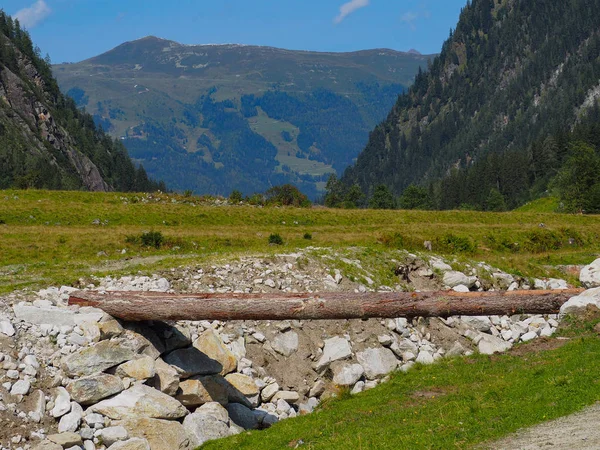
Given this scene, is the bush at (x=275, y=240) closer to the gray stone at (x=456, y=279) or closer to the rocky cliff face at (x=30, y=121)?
the gray stone at (x=456, y=279)

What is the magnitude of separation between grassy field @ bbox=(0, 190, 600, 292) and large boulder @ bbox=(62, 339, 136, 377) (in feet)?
41.8

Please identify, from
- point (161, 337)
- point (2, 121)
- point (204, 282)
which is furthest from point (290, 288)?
point (2, 121)

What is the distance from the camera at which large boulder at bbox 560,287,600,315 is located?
2331cm

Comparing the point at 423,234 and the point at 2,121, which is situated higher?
the point at 2,121

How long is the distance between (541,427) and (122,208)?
5810 centimetres

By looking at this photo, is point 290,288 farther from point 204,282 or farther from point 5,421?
point 5,421

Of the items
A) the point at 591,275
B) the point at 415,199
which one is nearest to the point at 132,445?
the point at 591,275

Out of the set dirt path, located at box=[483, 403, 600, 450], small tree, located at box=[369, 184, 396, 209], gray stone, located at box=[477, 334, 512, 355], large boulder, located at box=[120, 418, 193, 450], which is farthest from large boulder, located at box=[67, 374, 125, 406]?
small tree, located at box=[369, 184, 396, 209]

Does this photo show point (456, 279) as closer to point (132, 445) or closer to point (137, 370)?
point (137, 370)

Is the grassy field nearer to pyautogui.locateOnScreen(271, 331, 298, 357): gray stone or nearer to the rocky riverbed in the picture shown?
the rocky riverbed

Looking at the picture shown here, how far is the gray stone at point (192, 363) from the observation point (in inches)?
904

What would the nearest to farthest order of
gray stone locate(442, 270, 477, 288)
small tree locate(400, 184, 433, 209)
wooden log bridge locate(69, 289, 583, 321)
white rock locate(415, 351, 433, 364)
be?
wooden log bridge locate(69, 289, 583, 321), white rock locate(415, 351, 433, 364), gray stone locate(442, 270, 477, 288), small tree locate(400, 184, 433, 209)

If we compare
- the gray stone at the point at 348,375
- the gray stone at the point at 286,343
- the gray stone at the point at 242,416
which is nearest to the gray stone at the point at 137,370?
the gray stone at the point at 242,416

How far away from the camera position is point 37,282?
91.1ft
